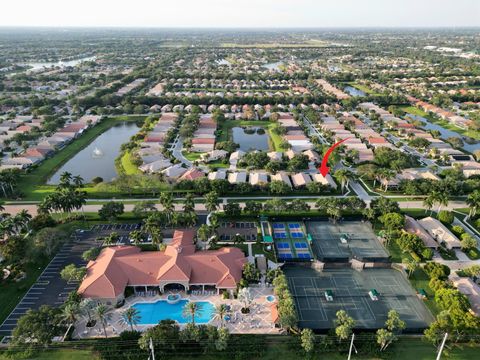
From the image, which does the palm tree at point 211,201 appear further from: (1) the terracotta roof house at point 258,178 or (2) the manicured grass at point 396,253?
(2) the manicured grass at point 396,253

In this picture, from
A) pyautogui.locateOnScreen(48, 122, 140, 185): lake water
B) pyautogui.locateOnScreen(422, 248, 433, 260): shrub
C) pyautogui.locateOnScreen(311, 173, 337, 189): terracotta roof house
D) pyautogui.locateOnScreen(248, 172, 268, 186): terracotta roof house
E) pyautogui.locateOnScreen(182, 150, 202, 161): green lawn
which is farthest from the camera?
pyautogui.locateOnScreen(182, 150, 202, 161): green lawn

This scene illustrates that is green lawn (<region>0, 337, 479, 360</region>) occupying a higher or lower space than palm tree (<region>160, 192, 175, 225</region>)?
lower

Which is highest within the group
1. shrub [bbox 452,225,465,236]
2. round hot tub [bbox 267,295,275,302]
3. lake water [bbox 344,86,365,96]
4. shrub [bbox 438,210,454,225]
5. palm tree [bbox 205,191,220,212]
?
lake water [bbox 344,86,365,96]

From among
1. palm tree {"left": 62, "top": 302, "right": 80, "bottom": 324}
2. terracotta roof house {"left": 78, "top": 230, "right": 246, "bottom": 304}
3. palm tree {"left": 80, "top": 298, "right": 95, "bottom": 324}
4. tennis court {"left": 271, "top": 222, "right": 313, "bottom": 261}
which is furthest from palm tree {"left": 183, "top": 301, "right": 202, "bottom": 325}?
tennis court {"left": 271, "top": 222, "right": 313, "bottom": 261}

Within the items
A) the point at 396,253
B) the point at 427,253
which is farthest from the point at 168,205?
the point at 427,253

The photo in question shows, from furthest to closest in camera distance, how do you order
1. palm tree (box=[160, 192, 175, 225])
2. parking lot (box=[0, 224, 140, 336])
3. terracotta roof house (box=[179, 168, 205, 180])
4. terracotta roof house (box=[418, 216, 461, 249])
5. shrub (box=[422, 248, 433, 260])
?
1. terracotta roof house (box=[179, 168, 205, 180])
2. palm tree (box=[160, 192, 175, 225])
3. terracotta roof house (box=[418, 216, 461, 249])
4. shrub (box=[422, 248, 433, 260])
5. parking lot (box=[0, 224, 140, 336])

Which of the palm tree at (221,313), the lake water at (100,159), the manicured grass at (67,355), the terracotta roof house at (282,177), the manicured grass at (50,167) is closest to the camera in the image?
the manicured grass at (67,355)

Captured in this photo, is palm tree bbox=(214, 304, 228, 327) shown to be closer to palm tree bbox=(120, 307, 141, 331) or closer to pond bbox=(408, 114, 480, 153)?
palm tree bbox=(120, 307, 141, 331)

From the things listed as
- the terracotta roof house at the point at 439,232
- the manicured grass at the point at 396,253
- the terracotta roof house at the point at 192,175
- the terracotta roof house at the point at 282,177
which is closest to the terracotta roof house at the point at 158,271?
the manicured grass at the point at 396,253
